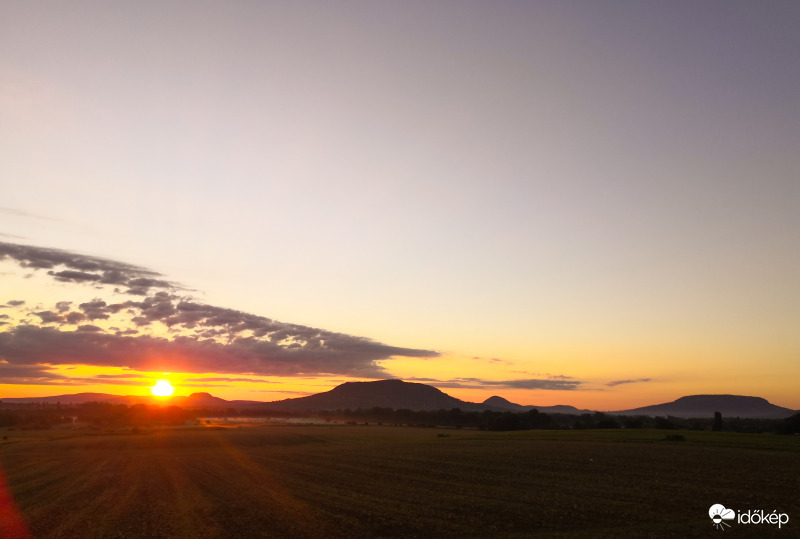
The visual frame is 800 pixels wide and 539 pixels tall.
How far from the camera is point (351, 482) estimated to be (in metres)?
41.3

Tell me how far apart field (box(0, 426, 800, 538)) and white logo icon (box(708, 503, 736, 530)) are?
415 millimetres

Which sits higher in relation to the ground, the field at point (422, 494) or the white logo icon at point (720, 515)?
the white logo icon at point (720, 515)

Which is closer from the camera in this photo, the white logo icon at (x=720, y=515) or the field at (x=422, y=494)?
the white logo icon at (x=720, y=515)

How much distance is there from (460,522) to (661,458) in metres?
36.6

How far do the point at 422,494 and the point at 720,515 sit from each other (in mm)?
17879

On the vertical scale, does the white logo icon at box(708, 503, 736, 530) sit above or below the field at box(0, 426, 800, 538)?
above

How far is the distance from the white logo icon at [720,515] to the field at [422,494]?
415mm

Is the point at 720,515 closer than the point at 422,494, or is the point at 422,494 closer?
the point at 720,515

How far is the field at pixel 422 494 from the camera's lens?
2608cm

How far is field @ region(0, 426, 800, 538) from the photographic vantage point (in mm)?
26078

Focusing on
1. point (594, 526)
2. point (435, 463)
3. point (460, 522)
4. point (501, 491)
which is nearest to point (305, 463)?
point (435, 463)

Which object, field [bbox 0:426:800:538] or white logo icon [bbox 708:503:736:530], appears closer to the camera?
white logo icon [bbox 708:503:736:530]

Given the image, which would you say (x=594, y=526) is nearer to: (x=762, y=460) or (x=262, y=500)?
(x=262, y=500)

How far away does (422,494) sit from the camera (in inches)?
1379
